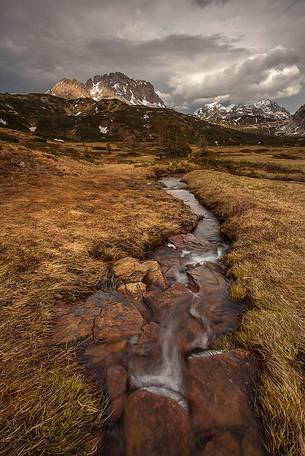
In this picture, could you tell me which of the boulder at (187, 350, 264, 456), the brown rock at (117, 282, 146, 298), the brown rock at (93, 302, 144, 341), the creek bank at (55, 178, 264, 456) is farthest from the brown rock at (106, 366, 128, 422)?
the brown rock at (117, 282, 146, 298)

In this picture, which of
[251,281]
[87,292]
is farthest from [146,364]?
[251,281]

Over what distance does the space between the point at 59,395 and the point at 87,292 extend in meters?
4.69

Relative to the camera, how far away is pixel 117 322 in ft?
28.0

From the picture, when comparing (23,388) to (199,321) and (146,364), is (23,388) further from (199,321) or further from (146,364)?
(199,321)

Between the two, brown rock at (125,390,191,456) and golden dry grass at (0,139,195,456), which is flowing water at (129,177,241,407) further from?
golden dry grass at (0,139,195,456)

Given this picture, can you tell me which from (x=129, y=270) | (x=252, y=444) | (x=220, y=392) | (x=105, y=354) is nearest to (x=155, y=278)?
(x=129, y=270)

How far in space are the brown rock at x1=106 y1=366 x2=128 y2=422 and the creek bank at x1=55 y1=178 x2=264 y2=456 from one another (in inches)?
1.0

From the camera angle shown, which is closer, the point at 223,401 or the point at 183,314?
the point at 223,401

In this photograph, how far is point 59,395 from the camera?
18.4ft

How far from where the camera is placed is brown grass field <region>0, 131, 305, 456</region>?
518 cm

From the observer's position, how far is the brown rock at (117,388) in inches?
232

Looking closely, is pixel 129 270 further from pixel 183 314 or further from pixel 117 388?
pixel 117 388

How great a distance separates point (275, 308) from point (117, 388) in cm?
602

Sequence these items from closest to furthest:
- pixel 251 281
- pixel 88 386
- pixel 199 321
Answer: pixel 88 386 → pixel 199 321 → pixel 251 281
